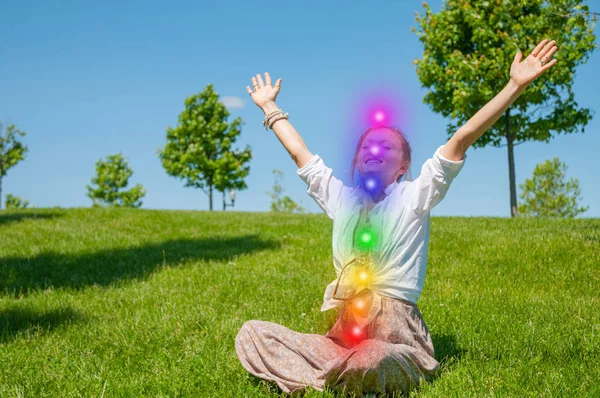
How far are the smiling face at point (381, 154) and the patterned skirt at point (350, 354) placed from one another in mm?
964

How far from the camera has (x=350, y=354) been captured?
12.8ft

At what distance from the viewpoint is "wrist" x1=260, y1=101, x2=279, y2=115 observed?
4.52 m

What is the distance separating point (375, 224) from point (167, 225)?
43.7 feet

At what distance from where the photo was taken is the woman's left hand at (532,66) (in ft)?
12.0

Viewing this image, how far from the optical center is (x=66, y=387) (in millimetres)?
5293

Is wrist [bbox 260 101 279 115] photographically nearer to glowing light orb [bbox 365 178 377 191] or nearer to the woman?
the woman

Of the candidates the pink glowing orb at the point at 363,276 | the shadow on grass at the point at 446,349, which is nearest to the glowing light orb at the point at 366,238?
the pink glowing orb at the point at 363,276

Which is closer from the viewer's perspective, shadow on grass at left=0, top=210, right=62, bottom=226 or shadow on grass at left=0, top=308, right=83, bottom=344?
shadow on grass at left=0, top=308, right=83, bottom=344

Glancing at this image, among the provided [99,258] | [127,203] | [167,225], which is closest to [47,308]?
[99,258]

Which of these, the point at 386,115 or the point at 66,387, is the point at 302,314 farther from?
the point at 386,115

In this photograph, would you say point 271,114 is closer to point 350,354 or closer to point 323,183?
point 323,183

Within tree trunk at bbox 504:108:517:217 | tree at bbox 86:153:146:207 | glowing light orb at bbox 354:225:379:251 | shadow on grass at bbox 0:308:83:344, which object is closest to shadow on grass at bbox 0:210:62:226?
shadow on grass at bbox 0:308:83:344

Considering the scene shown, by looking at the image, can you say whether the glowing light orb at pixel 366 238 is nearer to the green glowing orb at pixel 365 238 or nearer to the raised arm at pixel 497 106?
the green glowing orb at pixel 365 238

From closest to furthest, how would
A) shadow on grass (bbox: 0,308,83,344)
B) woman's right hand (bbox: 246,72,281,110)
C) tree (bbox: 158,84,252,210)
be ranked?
woman's right hand (bbox: 246,72,281,110), shadow on grass (bbox: 0,308,83,344), tree (bbox: 158,84,252,210)
